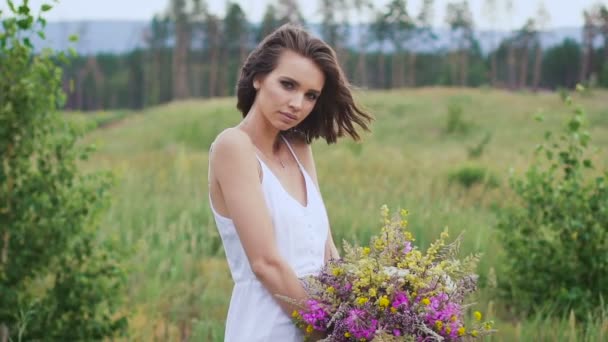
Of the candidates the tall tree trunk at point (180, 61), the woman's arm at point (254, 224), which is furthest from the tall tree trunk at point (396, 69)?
the woman's arm at point (254, 224)

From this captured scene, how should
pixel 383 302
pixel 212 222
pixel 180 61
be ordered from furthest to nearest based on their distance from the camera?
pixel 180 61
pixel 212 222
pixel 383 302

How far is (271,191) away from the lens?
7.59 ft

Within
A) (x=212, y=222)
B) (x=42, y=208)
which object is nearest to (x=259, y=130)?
(x=42, y=208)

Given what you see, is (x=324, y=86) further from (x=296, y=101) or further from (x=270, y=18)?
(x=270, y=18)

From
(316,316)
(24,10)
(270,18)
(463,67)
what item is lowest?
(463,67)

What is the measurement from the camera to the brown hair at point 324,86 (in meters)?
2.48

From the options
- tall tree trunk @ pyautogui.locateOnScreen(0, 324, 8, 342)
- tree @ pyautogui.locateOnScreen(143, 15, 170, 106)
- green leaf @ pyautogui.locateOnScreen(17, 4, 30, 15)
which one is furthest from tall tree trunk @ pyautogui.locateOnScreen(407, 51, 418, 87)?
tall tree trunk @ pyautogui.locateOnScreen(0, 324, 8, 342)

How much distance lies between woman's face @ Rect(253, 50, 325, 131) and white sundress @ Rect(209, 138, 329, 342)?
0.19 meters

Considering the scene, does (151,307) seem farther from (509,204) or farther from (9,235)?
(509,204)

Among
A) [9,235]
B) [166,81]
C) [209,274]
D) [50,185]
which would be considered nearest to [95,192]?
[50,185]

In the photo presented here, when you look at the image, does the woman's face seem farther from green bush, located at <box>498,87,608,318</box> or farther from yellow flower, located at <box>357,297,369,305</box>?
green bush, located at <box>498,87,608,318</box>

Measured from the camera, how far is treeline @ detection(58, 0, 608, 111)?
Answer: 61.6 meters

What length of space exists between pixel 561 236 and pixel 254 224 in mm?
3245

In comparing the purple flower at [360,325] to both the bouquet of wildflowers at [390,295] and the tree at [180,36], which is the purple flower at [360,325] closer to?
the bouquet of wildflowers at [390,295]
